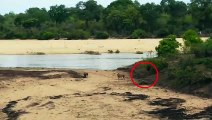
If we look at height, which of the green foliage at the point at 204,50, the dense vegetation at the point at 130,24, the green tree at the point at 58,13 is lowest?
the green foliage at the point at 204,50

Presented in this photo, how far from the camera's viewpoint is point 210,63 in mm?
18469

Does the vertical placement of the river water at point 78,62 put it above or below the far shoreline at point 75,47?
below

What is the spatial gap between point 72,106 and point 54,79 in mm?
8545

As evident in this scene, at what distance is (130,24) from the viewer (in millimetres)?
76125

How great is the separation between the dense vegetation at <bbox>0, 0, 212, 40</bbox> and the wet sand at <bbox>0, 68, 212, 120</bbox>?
150 feet

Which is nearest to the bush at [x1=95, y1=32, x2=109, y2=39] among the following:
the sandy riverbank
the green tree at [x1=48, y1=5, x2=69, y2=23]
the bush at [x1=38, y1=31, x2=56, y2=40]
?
the bush at [x1=38, y1=31, x2=56, y2=40]

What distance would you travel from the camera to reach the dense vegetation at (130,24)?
6856 cm

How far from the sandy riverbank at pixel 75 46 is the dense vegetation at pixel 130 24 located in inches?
294

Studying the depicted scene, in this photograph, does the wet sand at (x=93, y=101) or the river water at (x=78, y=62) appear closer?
the wet sand at (x=93, y=101)

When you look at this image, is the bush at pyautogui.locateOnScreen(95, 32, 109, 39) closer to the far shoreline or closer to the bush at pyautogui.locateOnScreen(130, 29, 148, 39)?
the bush at pyautogui.locateOnScreen(130, 29, 148, 39)

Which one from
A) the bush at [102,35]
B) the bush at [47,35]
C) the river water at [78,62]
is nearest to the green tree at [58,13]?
the bush at [47,35]

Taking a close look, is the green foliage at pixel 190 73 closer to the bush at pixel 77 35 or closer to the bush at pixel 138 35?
the bush at pixel 138 35

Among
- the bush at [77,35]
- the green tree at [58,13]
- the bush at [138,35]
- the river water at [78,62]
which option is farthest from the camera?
the green tree at [58,13]

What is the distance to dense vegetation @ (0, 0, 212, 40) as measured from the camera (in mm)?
68562
